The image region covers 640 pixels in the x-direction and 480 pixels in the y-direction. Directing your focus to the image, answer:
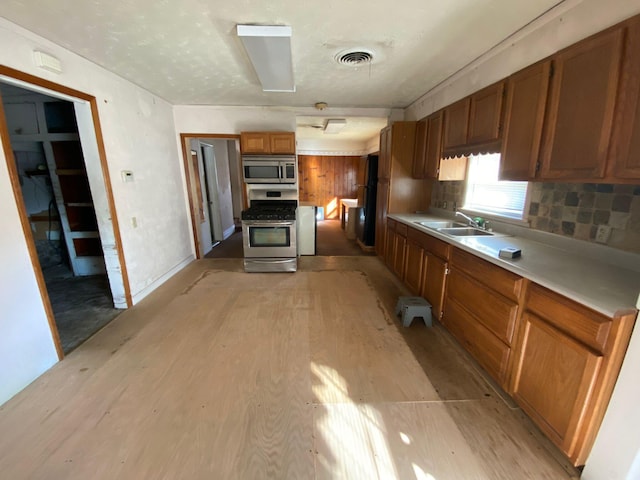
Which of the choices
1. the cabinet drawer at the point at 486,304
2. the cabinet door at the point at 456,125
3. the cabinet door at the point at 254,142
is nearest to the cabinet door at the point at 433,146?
the cabinet door at the point at 456,125

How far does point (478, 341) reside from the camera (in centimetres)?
193

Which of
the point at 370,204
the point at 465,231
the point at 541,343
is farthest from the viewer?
the point at 370,204

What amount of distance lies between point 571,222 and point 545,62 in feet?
3.60

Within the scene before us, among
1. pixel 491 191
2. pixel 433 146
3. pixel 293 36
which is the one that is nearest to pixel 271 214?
pixel 293 36

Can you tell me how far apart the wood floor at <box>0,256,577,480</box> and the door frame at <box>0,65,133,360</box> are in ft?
1.41

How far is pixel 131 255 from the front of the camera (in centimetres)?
293

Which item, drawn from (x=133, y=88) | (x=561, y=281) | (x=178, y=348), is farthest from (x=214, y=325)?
(x=133, y=88)

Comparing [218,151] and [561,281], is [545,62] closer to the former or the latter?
[561,281]

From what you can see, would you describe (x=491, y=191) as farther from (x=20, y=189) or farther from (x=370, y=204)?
(x=20, y=189)

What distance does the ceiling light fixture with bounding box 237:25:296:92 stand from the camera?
75.1 inches

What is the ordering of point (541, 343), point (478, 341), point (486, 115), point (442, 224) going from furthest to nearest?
point (442, 224) < point (486, 115) < point (478, 341) < point (541, 343)

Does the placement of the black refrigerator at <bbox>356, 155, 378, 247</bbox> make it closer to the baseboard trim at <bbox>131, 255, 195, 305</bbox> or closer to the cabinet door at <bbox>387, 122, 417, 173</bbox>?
the cabinet door at <bbox>387, 122, 417, 173</bbox>

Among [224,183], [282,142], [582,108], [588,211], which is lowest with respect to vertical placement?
[588,211]

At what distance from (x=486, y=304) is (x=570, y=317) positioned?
1.92 feet
